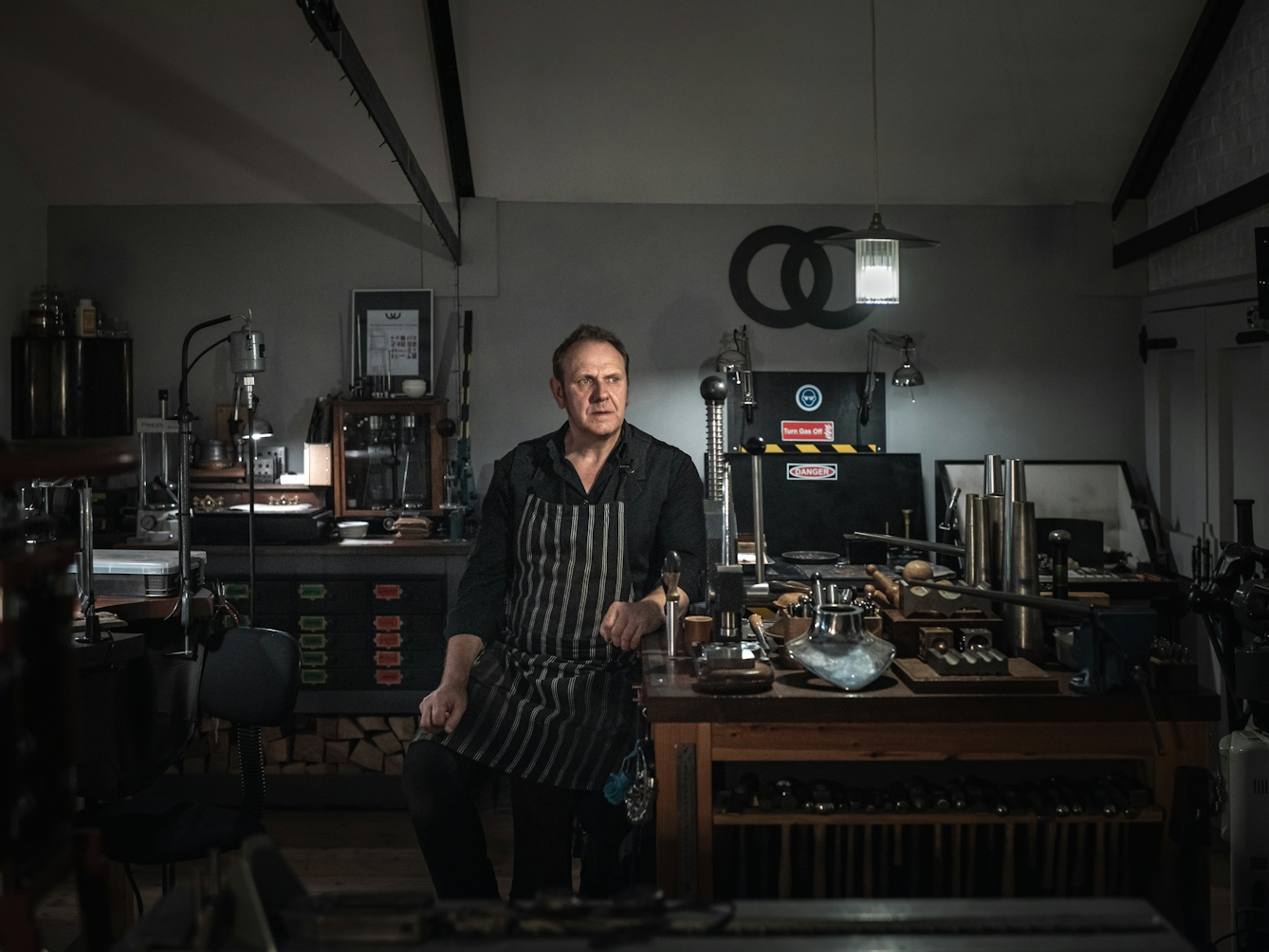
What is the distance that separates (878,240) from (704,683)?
2808 mm

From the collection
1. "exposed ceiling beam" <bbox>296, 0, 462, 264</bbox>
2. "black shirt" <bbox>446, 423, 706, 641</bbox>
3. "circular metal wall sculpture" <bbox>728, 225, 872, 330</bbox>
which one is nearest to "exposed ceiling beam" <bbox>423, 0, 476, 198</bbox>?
"exposed ceiling beam" <bbox>296, 0, 462, 264</bbox>

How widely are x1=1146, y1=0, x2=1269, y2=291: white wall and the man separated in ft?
9.59

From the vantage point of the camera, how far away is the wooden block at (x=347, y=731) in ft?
16.7

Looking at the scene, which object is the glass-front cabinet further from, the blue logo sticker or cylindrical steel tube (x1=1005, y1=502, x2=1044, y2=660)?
cylindrical steel tube (x1=1005, y1=502, x2=1044, y2=660)

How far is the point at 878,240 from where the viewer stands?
14.9 feet

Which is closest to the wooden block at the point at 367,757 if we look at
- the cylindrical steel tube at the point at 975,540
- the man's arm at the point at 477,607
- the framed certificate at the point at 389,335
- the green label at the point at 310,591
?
the green label at the point at 310,591

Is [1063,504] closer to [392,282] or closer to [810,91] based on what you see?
[810,91]

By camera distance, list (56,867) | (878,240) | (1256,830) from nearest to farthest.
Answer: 1. (56,867)
2. (1256,830)
3. (878,240)

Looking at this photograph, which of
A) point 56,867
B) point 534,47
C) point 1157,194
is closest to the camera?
point 56,867

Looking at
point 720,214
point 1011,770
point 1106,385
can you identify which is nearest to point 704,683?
point 1011,770

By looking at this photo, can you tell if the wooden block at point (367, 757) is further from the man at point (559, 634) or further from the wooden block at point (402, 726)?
the man at point (559, 634)

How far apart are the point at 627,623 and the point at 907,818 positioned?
34.3 inches

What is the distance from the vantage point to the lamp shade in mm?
4535

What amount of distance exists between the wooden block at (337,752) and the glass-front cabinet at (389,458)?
1.21 m
